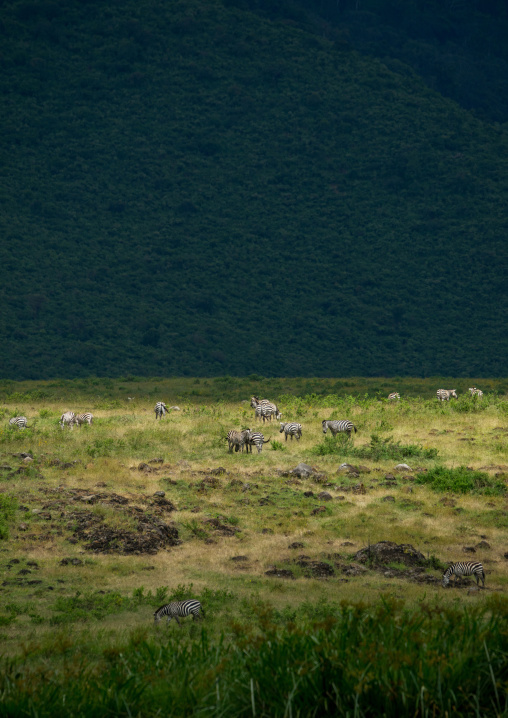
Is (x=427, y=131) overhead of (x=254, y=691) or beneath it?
overhead

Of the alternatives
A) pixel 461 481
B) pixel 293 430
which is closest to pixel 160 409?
pixel 293 430

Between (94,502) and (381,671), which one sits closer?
(381,671)

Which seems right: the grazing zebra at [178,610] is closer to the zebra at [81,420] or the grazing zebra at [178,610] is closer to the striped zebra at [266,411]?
the zebra at [81,420]

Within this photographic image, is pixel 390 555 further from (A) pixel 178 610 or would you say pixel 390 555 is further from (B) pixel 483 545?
(A) pixel 178 610

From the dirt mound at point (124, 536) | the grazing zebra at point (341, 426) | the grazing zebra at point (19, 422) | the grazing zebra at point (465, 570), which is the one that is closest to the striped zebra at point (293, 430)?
the grazing zebra at point (341, 426)

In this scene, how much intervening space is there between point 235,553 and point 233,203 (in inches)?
5082

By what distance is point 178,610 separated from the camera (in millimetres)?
10734

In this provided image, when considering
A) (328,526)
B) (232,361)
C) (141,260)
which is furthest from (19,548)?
(141,260)

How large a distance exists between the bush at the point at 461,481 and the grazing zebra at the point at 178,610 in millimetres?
9474

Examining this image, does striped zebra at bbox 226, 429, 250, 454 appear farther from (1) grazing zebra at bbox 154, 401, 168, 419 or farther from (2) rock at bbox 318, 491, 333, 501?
(1) grazing zebra at bbox 154, 401, 168, 419

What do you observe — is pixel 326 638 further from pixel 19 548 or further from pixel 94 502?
pixel 94 502

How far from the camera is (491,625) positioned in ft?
21.9

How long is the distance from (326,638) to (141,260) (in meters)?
123

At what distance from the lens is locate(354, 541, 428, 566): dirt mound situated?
45.3 ft
